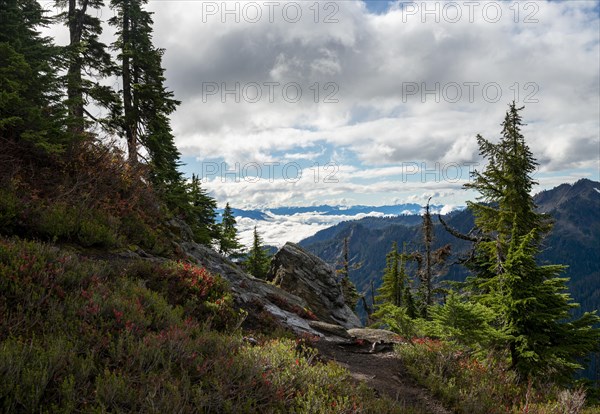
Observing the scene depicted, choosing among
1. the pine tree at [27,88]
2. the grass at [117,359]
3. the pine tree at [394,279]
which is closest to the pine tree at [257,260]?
the pine tree at [394,279]

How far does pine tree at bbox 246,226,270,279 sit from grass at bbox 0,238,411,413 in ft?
108

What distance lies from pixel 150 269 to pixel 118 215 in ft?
12.9

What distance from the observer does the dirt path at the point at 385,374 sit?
6.66 m

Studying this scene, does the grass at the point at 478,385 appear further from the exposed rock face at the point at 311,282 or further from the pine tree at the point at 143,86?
the pine tree at the point at 143,86

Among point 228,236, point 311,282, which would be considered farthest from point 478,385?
point 228,236

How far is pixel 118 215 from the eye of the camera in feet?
36.6

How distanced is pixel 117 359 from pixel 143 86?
64.0 ft

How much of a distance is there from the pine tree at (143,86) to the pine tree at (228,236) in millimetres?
13952

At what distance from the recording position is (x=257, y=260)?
131 feet

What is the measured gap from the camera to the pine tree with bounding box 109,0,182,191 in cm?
1991

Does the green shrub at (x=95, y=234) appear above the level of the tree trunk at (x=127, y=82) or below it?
below

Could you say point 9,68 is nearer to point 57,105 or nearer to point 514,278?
point 57,105

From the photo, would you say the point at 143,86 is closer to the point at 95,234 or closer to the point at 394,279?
the point at 95,234

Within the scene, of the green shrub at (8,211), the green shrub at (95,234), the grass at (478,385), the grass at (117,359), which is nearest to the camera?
the grass at (117,359)
